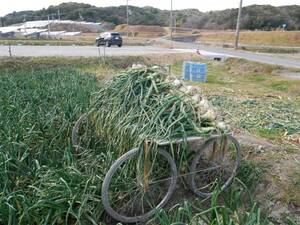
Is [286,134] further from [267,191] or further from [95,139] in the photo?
[95,139]

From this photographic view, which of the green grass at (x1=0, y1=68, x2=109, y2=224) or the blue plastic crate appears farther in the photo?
the blue plastic crate

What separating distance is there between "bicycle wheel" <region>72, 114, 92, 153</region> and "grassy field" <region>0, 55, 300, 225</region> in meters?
0.10

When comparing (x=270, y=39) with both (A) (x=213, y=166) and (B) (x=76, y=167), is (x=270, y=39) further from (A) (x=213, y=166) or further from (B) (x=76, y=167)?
(B) (x=76, y=167)

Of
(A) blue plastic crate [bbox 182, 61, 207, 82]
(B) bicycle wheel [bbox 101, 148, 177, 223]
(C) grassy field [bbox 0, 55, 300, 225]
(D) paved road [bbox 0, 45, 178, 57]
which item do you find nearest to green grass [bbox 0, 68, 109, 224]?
(C) grassy field [bbox 0, 55, 300, 225]

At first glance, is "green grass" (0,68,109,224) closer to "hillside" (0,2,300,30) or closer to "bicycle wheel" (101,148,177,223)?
"bicycle wheel" (101,148,177,223)

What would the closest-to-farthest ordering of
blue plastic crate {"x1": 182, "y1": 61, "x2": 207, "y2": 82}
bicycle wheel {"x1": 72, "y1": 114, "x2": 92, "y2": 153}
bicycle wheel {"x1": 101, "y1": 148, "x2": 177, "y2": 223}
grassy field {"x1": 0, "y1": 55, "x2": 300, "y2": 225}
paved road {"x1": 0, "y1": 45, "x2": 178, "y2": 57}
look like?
grassy field {"x1": 0, "y1": 55, "x2": 300, "y2": 225} < bicycle wheel {"x1": 101, "y1": 148, "x2": 177, "y2": 223} < bicycle wheel {"x1": 72, "y1": 114, "x2": 92, "y2": 153} < blue plastic crate {"x1": 182, "y1": 61, "x2": 207, "y2": 82} < paved road {"x1": 0, "y1": 45, "x2": 178, "y2": 57}

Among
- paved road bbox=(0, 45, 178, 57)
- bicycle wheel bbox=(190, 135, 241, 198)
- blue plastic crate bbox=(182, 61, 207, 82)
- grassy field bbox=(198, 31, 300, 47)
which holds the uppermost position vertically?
bicycle wheel bbox=(190, 135, 241, 198)

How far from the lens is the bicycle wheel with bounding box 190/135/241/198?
11.2 ft

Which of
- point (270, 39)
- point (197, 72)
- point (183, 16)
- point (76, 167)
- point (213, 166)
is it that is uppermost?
point (76, 167)

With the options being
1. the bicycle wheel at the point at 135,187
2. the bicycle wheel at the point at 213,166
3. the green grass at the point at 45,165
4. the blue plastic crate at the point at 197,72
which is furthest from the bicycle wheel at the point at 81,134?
the blue plastic crate at the point at 197,72

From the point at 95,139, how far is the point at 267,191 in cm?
207

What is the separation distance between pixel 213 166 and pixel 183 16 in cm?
7793

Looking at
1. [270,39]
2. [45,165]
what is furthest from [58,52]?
[270,39]

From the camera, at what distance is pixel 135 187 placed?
3268mm
